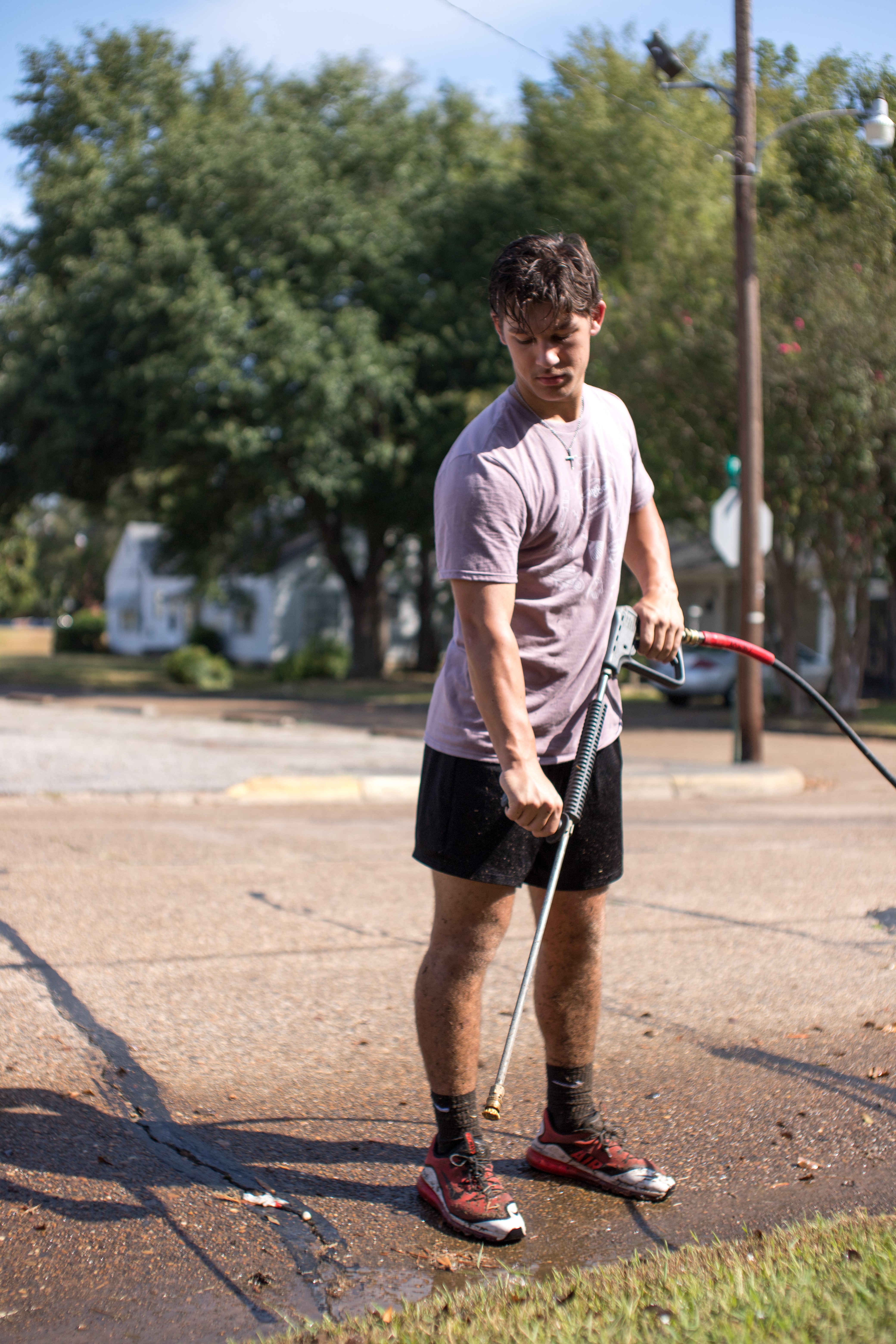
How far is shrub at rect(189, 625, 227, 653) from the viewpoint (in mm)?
49344

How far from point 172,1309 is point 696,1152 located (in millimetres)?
1449

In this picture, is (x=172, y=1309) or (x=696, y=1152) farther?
(x=696, y=1152)

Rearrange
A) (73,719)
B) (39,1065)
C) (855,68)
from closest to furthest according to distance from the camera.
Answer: (39,1065), (855,68), (73,719)

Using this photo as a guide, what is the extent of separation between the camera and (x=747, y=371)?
14.0 metres

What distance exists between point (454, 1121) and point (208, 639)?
155ft

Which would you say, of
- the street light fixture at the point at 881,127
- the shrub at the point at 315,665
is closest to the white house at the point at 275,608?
the shrub at the point at 315,665

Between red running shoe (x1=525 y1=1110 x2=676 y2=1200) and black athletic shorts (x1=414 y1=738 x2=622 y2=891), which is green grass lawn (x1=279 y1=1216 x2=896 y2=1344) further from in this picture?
black athletic shorts (x1=414 y1=738 x2=622 y2=891)

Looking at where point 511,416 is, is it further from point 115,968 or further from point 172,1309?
point 115,968

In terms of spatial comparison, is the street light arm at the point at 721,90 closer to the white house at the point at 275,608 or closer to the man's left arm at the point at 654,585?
the man's left arm at the point at 654,585

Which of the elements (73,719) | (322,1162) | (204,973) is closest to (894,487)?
(73,719)

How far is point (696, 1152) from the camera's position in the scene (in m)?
3.32

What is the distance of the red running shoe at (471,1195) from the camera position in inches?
110

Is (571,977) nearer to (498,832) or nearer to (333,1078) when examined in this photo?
(498,832)

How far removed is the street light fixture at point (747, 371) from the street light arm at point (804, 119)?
0.17 ft
